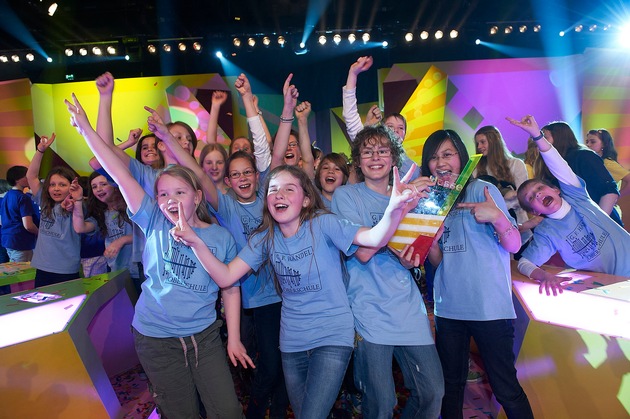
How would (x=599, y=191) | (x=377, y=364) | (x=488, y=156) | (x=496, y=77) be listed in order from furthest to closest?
1. (x=496, y=77)
2. (x=488, y=156)
3. (x=599, y=191)
4. (x=377, y=364)

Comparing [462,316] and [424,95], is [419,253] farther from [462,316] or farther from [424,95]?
[424,95]

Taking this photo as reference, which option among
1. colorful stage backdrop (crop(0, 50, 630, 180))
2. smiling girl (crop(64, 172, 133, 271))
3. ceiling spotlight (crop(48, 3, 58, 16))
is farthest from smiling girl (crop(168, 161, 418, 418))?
ceiling spotlight (crop(48, 3, 58, 16))

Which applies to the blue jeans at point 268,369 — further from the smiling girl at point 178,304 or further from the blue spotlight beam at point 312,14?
the blue spotlight beam at point 312,14

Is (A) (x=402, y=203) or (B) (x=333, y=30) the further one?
(B) (x=333, y=30)

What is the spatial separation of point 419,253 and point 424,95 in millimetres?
6436

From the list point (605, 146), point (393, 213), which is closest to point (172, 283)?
point (393, 213)

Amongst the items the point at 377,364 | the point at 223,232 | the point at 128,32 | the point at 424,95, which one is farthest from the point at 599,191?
the point at 128,32

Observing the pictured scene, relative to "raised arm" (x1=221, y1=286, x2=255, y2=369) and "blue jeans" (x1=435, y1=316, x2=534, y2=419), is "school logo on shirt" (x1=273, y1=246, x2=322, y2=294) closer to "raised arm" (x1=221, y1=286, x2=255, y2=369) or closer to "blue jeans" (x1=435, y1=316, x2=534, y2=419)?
"raised arm" (x1=221, y1=286, x2=255, y2=369)

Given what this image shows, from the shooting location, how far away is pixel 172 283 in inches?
85.7

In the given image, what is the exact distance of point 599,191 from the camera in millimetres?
3416

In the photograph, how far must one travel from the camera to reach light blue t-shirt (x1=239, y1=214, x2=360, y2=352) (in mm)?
2057

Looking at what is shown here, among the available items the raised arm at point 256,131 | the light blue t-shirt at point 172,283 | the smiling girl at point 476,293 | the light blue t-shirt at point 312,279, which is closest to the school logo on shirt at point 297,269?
the light blue t-shirt at point 312,279

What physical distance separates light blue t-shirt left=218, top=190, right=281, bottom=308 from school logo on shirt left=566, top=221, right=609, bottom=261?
5.95 feet

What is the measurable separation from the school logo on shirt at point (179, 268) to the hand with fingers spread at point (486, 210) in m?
1.40
